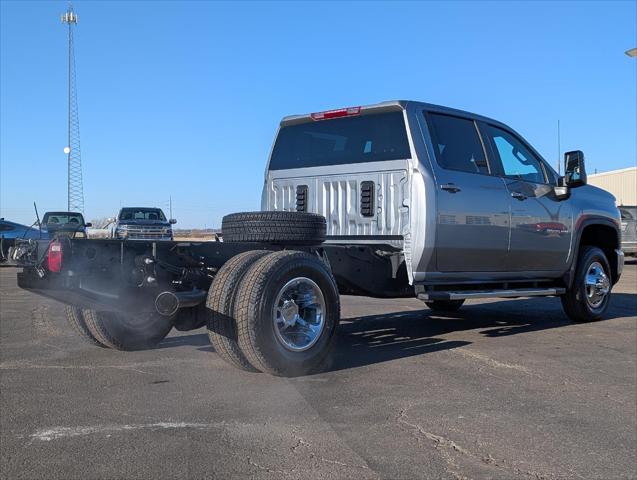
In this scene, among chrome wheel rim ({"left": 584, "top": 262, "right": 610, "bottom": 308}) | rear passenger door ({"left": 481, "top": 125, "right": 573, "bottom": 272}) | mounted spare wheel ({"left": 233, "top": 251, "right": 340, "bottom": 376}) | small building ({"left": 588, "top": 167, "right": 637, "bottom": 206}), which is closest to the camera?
mounted spare wheel ({"left": 233, "top": 251, "right": 340, "bottom": 376})

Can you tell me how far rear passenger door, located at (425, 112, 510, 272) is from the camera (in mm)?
6461

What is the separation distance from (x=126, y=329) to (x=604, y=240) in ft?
21.4

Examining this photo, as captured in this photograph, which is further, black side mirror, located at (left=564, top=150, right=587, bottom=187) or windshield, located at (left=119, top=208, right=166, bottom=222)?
windshield, located at (left=119, top=208, right=166, bottom=222)

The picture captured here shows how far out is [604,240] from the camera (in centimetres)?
888

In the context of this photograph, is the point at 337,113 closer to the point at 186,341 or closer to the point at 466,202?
the point at 466,202

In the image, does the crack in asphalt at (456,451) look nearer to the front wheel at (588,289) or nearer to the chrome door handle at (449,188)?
the chrome door handle at (449,188)

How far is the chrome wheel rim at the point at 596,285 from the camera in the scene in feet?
27.6

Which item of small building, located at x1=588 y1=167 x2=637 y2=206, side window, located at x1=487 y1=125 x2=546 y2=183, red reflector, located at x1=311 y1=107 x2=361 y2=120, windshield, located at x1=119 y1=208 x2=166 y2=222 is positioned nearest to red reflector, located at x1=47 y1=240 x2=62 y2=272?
red reflector, located at x1=311 y1=107 x2=361 y2=120

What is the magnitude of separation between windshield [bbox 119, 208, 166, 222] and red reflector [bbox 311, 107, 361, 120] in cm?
1804

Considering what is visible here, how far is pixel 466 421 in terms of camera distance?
13.5ft

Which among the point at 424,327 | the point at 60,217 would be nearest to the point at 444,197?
the point at 424,327

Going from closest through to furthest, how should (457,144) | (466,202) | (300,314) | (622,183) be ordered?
(300,314)
(466,202)
(457,144)
(622,183)

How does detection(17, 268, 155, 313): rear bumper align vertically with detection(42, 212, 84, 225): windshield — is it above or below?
below

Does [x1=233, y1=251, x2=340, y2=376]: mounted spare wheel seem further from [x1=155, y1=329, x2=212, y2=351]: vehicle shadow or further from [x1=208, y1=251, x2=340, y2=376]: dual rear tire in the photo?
[x1=155, y1=329, x2=212, y2=351]: vehicle shadow
